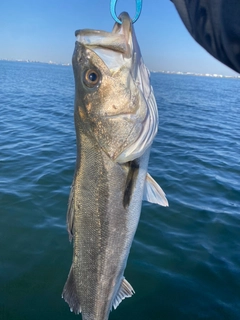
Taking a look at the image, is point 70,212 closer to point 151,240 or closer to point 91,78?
point 91,78

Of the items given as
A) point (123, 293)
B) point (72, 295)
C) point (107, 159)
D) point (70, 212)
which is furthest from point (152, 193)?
point (72, 295)

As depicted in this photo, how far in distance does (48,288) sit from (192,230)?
3508 millimetres

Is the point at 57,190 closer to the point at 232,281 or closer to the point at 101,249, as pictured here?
the point at 232,281

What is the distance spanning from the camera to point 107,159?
8.53 ft

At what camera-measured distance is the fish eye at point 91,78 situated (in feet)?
7.99

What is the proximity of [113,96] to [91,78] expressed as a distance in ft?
0.82

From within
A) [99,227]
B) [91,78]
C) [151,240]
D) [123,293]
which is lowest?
[151,240]

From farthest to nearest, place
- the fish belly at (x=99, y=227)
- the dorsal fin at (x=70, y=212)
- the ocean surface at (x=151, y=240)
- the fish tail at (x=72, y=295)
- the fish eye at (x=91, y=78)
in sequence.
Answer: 1. the ocean surface at (x=151, y=240)
2. the fish tail at (x=72, y=295)
3. the dorsal fin at (x=70, y=212)
4. the fish belly at (x=99, y=227)
5. the fish eye at (x=91, y=78)

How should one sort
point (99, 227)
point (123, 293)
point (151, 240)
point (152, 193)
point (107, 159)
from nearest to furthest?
point (107, 159) < point (99, 227) < point (152, 193) < point (123, 293) < point (151, 240)

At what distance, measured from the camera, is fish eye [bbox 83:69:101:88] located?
244 centimetres

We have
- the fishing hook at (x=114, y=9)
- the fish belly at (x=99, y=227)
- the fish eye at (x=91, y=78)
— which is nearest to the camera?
the fishing hook at (x=114, y=9)

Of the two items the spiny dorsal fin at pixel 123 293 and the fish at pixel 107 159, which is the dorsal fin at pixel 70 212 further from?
the spiny dorsal fin at pixel 123 293

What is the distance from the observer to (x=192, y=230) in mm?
6684

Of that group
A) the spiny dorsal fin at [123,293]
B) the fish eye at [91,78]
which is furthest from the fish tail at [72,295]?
the fish eye at [91,78]
